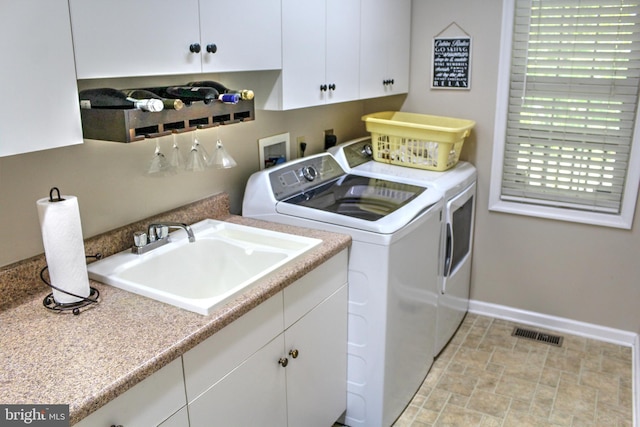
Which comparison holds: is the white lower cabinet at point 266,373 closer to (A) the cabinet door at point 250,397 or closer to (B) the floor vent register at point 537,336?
(A) the cabinet door at point 250,397

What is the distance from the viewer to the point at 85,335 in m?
1.42

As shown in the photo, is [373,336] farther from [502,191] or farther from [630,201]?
[630,201]

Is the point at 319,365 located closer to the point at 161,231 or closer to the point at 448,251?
the point at 161,231

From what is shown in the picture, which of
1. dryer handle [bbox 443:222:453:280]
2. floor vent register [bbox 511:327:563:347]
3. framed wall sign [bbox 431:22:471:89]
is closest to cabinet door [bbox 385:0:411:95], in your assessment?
framed wall sign [bbox 431:22:471:89]

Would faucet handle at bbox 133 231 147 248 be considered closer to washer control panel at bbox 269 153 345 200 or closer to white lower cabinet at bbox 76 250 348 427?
white lower cabinet at bbox 76 250 348 427

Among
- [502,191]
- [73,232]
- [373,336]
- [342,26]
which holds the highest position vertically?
[342,26]

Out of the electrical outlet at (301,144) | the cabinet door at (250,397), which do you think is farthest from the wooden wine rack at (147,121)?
the electrical outlet at (301,144)

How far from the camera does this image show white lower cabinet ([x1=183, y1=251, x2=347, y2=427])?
60.7 inches

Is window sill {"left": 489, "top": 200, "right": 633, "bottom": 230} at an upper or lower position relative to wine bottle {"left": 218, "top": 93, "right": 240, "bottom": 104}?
lower

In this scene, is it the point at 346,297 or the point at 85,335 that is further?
the point at 346,297

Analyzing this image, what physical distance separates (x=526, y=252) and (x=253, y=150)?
175 centimetres

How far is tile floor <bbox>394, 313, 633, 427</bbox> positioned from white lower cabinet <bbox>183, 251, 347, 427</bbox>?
21.1 inches

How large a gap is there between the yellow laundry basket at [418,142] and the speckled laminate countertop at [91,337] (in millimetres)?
1279

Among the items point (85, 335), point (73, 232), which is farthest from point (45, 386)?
point (73, 232)
